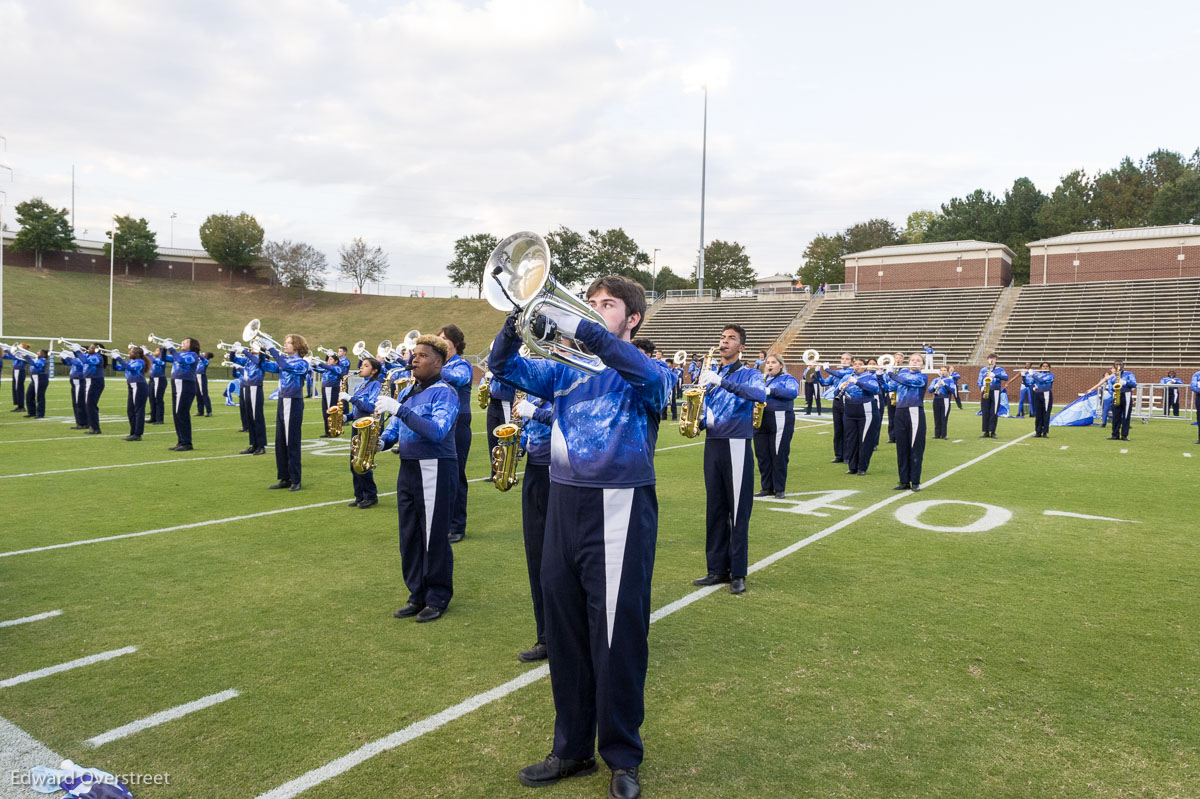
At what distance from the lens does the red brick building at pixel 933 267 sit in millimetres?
48156

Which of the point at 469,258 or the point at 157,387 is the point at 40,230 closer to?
the point at 469,258

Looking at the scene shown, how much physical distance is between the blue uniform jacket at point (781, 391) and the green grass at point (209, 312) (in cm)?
4069

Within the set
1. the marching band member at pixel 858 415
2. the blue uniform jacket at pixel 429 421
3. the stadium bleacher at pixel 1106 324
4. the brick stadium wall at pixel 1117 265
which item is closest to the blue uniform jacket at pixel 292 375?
the blue uniform jacket at pixel 429 421

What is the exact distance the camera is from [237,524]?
7.26m

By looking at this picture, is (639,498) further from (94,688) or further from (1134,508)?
(1134,508)

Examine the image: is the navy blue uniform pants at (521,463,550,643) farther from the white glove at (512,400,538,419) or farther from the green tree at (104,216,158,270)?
the green tree at (104,216,158,270)

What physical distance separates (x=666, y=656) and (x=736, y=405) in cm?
213

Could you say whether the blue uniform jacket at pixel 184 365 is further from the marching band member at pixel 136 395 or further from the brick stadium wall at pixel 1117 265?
the brick stadium wall at pixel 1117 265

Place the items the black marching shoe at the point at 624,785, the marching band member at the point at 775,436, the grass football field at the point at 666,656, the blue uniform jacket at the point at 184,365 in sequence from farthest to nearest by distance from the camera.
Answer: the blue uniform jacket at the point at 184,365, the marching band member at the point at 775,436, the grass football field at the point at 666,656, the black marching shoe at the point at 624,785

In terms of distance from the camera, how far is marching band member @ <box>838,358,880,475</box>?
448 inches

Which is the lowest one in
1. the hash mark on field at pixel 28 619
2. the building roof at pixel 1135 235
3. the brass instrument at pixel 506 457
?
the hash mark on field at pixel 28 619

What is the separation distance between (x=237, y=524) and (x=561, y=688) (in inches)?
221

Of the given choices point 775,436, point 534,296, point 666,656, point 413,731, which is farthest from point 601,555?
point 775,436

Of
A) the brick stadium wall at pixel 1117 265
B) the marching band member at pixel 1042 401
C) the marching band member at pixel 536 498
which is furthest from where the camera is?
the brick stadium wall at pixel 1117 265
